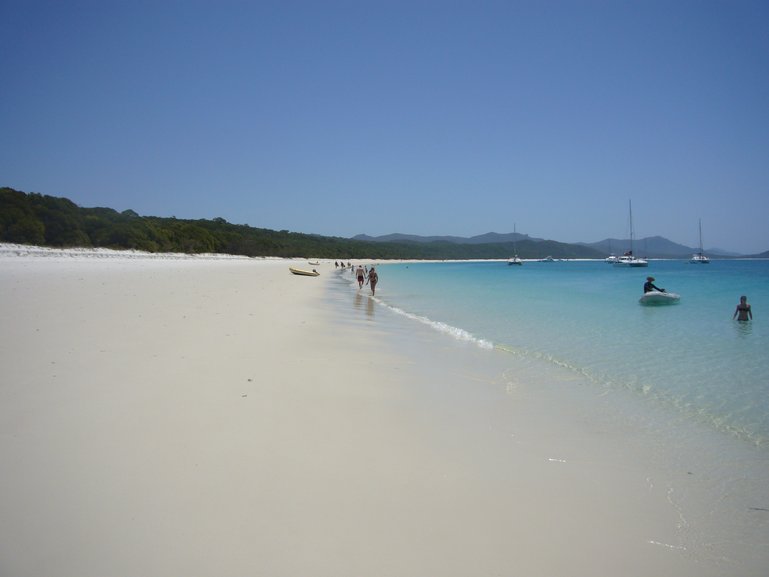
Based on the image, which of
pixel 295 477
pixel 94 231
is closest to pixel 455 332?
pixel 295 477

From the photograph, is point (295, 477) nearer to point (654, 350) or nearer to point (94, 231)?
point (654, 350)

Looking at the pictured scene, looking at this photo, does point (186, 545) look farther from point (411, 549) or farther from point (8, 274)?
point (8, 274)

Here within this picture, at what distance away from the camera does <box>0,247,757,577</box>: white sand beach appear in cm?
230

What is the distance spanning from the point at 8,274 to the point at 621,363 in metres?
18.8

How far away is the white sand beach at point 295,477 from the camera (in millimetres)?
2303

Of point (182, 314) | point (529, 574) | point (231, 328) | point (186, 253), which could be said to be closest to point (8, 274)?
point (182, 314)

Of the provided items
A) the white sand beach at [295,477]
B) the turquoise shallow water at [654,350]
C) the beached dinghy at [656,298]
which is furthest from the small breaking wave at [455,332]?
the beached dinghy at [656,298]

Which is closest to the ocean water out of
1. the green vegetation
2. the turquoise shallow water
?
the turquoise shallow water

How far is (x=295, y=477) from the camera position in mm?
3092

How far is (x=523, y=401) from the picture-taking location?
5.59 metres

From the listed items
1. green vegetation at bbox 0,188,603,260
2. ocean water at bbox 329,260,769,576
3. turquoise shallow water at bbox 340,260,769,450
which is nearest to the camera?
ocean water at bbox 329,260,769,576

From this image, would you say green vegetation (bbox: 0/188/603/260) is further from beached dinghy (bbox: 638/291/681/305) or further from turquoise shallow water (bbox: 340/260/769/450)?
beached dinghy (bbox: 638/291/681/305)

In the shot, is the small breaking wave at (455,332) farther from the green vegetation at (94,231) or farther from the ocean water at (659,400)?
the green vegetation at (94,231)

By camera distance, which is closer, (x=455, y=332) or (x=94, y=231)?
(x=455, y=332)
